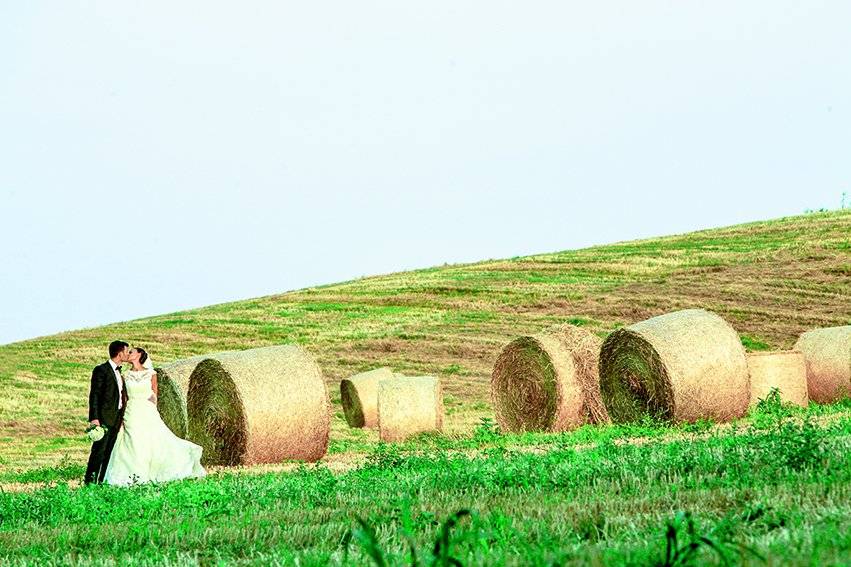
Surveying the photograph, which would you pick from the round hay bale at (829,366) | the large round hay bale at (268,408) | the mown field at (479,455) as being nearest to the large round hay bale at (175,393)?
the large round hay bale at (268,408)

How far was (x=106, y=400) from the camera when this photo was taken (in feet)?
50.8

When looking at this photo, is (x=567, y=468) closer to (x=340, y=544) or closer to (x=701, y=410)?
(x=340, y=544)

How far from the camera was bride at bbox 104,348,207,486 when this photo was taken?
1516 centimetres

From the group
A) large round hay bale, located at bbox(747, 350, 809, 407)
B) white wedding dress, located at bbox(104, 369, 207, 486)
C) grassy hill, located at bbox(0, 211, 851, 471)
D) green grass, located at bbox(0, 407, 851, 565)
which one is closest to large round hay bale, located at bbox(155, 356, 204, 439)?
white wedding dress, located at bbox(104, 369, 207, 486)

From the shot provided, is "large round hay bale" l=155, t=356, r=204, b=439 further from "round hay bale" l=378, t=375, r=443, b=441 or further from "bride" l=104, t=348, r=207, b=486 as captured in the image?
"round hay bale" l=378, t=375, r=443, b=441

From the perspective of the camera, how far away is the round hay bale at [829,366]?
21.7 metres

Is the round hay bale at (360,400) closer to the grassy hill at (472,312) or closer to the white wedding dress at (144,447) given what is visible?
the grassy hill at (472,312)

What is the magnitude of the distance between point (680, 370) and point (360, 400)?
10046 millimetres

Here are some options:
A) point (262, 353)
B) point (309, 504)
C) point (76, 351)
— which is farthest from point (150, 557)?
point (76, 351)

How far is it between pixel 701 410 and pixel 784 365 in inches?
140

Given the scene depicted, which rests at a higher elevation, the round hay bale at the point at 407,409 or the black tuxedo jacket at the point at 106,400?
the black tuxedo jacket at the point at 106,400

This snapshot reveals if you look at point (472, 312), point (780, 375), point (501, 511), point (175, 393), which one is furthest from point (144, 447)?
point (472, 312)

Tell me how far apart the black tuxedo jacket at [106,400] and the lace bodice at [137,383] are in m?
0.22

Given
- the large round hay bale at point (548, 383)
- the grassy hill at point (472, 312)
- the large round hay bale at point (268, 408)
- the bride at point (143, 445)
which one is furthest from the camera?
the grassy hill at point (472, 312)
